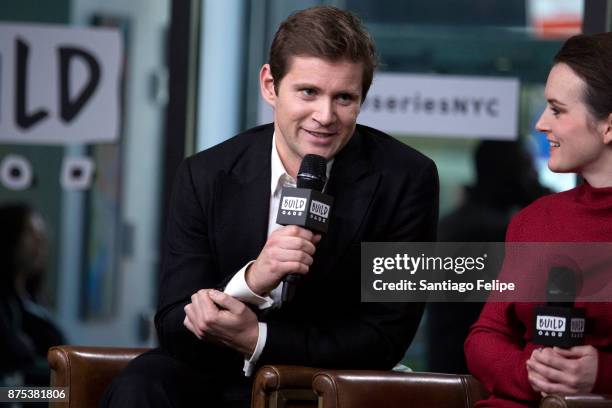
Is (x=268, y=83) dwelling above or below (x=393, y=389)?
above

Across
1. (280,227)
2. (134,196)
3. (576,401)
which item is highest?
(280,227)

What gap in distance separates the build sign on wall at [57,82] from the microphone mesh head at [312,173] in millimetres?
2559

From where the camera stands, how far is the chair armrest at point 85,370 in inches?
119

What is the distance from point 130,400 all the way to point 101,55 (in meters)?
2.55

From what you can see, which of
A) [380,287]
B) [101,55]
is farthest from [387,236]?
[101,55]

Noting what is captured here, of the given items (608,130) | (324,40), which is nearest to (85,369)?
(324,40)

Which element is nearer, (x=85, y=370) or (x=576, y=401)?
(x=576, y=401)

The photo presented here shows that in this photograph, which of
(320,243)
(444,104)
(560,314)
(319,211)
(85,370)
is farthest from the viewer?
(444,104)

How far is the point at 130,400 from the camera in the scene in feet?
8.89

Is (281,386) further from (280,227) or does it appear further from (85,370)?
(85,370)

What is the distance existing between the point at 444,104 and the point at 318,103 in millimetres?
2034

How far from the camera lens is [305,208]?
2457mm

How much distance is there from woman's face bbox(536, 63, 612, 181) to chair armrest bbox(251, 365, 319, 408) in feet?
2.55

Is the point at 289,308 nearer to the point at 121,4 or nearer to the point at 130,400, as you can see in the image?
the point at 130,400
